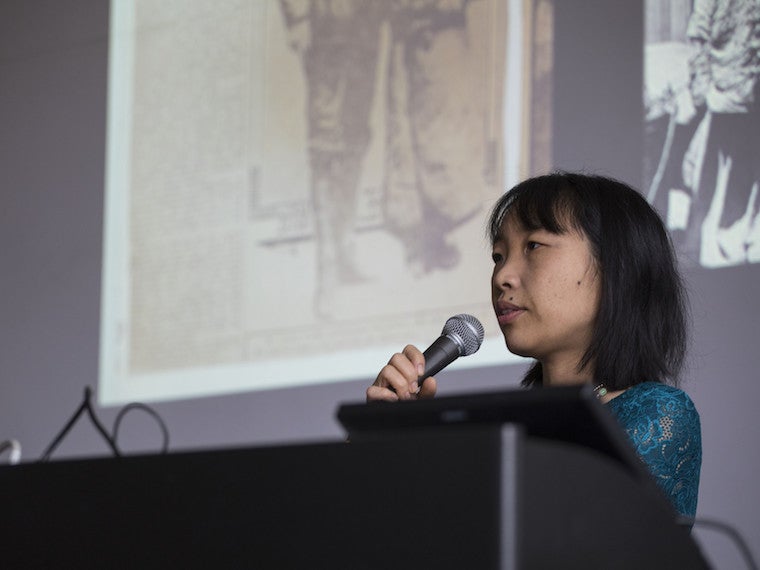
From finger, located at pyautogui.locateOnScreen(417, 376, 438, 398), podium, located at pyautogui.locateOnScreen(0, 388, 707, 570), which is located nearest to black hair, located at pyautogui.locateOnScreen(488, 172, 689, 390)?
finger, located at pyautogui.locateOnScreen(417, 376, 438, 398)

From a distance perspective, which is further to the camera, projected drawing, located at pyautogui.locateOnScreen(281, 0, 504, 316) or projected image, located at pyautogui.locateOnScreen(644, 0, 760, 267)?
projected drawing, located at pyautogui.locateOnScreen(281, 0, 504, 316)

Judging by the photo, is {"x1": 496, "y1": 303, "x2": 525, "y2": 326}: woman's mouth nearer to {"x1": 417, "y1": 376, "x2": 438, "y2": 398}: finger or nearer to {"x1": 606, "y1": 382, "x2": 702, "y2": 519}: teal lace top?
{"x1": 417, "y1": 376, "x2": 438, "y2": 398}: finger

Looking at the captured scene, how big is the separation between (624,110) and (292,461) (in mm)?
2035

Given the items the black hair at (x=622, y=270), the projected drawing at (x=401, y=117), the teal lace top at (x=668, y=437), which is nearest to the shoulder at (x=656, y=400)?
the teal lace top at (x=668, y=437)

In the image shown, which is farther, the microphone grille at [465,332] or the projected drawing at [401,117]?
the projected drawing at [401,117]

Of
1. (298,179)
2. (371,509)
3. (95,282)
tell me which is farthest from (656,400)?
(95,282)

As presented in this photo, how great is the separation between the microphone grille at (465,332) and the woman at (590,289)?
0.13 ft

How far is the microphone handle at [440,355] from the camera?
157 centimetres

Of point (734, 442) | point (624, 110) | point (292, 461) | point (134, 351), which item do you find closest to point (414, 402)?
point (292, 461)

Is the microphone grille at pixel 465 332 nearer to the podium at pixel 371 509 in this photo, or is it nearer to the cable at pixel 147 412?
the podium at pixel 371 509

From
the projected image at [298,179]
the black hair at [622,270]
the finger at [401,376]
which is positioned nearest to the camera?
the finger at [401,376]

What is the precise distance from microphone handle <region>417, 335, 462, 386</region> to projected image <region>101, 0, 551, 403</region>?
1.22 m

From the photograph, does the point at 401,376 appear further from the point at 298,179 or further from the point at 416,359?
the point at 298,179

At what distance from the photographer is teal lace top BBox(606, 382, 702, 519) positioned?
1.38 metres
